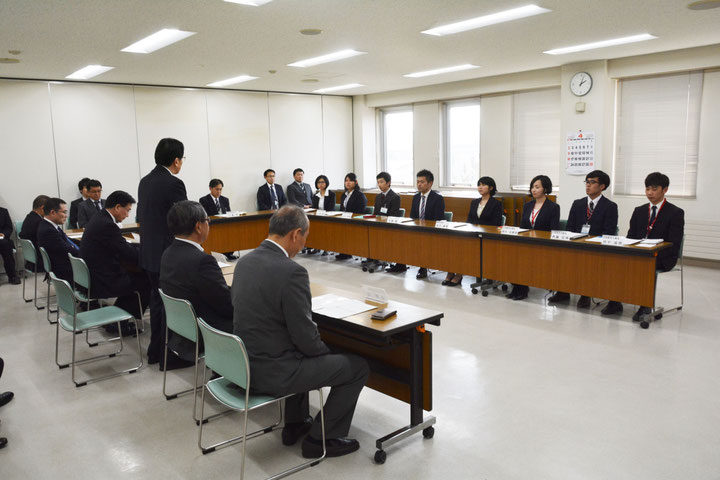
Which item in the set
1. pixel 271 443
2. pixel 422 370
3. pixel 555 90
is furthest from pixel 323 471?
pixel 555 90

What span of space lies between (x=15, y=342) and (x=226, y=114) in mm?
5892

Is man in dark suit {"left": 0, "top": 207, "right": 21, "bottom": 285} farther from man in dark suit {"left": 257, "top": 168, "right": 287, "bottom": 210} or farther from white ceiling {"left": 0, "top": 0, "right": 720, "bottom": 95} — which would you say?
man in dark suit {"left": 257, "top": 168, "right": 287, "bottom": 210}

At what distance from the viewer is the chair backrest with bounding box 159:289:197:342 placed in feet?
9.52

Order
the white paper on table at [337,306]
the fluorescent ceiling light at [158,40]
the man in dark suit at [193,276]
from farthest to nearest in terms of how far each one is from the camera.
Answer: the fluorescent ceiling light at [158,40]
the man in dark suit at [193,276]
the white paper on table at [337,306]

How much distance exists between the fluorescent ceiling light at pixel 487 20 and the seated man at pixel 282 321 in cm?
317

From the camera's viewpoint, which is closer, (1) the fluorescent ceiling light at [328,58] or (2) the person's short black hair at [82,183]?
(1) the fluorescent ceiling light at [328,58]

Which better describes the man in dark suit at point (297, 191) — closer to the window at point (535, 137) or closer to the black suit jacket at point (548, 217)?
the window at point (535, 137)

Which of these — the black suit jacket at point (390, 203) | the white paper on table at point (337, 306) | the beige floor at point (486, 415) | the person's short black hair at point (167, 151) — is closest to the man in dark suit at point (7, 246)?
the beige floor at point (486, 415)

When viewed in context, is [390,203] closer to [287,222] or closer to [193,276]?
[193,276]

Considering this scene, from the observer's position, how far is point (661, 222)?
5047 mm

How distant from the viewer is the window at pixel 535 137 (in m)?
8.48

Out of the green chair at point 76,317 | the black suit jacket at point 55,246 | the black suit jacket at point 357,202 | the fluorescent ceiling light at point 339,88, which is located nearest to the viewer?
the green chair at point 76,317

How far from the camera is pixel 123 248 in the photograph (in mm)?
4402

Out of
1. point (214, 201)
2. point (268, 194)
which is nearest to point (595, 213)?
point (214, 201)
